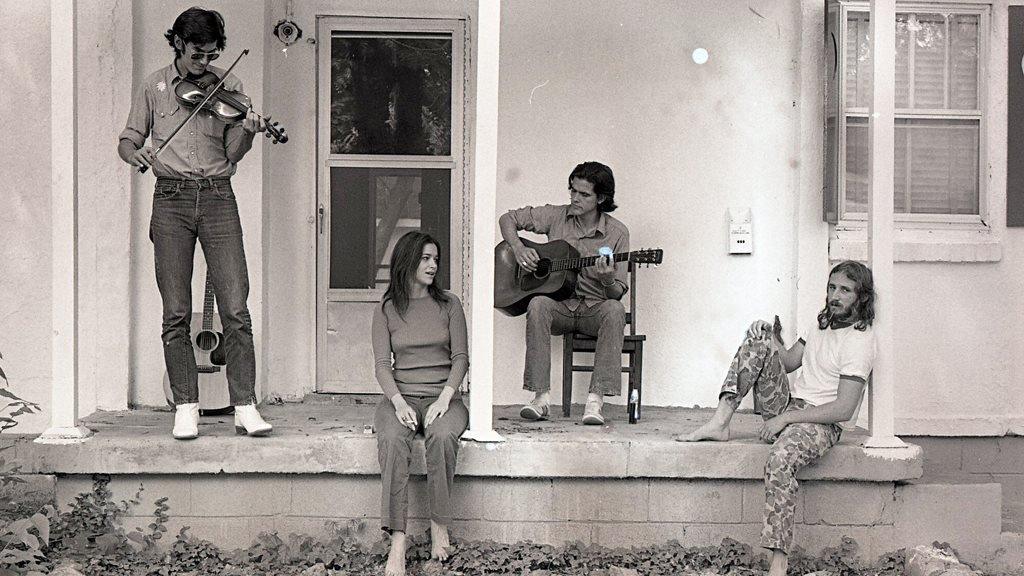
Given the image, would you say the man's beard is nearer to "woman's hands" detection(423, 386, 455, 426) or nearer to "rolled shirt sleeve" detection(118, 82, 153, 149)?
"woman's hands" detection(423, 386, 455, 426)

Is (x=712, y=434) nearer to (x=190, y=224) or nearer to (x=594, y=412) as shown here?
(x=594, y=412)

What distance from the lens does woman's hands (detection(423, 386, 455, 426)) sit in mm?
4641

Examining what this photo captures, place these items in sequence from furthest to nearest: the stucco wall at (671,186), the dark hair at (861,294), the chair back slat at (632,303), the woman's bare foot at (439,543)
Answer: the stucco wall at (671,186)
the chair back slat at (632,303)
the dark hair at (861,294)
the woman's bare foot at (439,543)

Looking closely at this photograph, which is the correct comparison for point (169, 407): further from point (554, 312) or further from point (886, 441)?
point (886, 441)

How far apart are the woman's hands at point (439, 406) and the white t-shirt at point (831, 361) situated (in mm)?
1426

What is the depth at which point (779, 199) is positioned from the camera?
6176 millimetres

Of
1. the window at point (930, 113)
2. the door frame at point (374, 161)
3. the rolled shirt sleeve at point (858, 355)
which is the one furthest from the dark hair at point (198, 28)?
the window at point (930, 113)

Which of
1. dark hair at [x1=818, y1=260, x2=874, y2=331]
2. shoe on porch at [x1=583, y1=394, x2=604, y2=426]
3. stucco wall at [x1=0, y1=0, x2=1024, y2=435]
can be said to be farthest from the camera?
stucco wall at [x1=0, y1=0, x2=1024, y2=435]

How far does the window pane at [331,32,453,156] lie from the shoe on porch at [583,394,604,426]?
1694 millimetres

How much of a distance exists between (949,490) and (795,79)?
235cm

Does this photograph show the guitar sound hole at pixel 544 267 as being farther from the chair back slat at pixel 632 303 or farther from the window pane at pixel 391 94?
the window pane at pixel 391 94

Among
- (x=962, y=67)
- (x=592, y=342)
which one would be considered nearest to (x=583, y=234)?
(x=592, y=342)

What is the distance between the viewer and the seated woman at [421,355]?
15.1 ft

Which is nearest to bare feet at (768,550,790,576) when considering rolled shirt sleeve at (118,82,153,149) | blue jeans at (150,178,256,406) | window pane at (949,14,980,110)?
blue jeans at (150,178,256,406)
